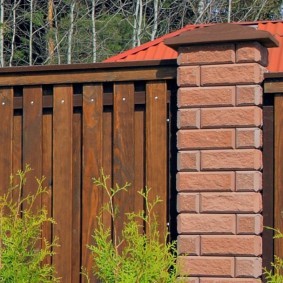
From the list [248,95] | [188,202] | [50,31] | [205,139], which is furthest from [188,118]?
[50,31]

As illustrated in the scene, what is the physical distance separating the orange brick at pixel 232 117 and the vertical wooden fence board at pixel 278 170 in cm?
13

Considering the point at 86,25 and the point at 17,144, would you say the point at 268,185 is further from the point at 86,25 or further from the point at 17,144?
the point at 86,25

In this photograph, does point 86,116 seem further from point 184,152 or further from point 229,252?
point 229,252

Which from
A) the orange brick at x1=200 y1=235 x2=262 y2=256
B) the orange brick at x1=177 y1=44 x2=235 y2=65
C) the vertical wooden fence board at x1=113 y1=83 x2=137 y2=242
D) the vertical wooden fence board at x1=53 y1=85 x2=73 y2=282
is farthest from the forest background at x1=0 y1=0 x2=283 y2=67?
the orange brick at x1=200 y1=235 x2=262 y2=256

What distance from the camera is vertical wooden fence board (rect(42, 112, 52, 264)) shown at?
208 inches

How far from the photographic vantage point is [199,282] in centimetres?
487

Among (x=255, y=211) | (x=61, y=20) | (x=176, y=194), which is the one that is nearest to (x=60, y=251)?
(x=176, y=194)

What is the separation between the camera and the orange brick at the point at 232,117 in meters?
4.84

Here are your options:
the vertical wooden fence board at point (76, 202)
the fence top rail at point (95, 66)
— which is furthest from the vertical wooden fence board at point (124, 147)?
the vertical wooden fence board at point (76, 202)

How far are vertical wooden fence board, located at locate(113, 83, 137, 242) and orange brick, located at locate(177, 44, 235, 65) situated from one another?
38cm

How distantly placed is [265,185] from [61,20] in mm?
20074

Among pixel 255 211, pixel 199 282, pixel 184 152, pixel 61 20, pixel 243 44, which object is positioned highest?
pixel 61 20

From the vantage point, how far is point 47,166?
17.4ft

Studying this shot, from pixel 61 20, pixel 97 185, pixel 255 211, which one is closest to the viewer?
pixel 255 211
